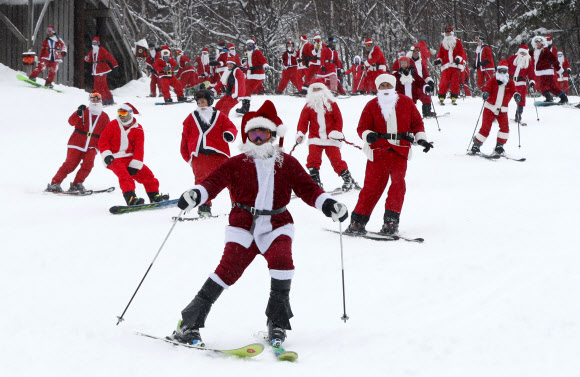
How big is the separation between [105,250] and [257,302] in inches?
74.9

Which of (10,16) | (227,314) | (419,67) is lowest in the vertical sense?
(227,314)

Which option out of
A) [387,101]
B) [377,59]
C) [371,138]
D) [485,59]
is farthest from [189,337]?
[377,59]

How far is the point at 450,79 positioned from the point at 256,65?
4.48 metres

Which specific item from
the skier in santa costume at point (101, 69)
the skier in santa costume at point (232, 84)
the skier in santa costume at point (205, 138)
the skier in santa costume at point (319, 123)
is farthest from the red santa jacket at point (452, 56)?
the skier in santa costume at point (205, 138)

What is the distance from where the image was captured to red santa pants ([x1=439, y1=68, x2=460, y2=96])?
595 inches

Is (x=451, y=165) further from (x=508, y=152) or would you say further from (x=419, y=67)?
(x=419, y=67)

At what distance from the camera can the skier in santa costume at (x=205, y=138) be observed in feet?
23.5

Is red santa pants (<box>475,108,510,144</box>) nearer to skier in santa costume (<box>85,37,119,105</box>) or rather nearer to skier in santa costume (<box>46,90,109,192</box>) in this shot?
skier in santa costume (<box>46,90,109,192</box>)

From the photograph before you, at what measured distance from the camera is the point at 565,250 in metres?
5.43

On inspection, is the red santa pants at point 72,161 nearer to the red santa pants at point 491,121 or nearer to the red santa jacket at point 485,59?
the red santa pants at point 491,121

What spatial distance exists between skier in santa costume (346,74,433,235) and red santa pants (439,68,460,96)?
9.23 metres

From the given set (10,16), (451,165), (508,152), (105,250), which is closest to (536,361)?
(105,250)

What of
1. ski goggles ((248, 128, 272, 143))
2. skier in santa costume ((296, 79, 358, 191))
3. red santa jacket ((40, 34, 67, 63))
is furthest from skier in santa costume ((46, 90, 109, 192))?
red santa jacket ((40, 34, 67, 63))

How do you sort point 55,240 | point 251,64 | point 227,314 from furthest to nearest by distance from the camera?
point 251,64
point 55,240
point 227,314
